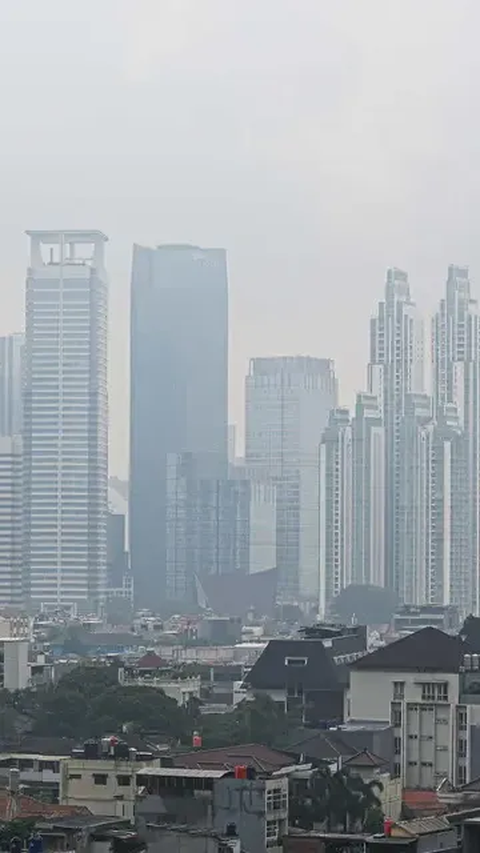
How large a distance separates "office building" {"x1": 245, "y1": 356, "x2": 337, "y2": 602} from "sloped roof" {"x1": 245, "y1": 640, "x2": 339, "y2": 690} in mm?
68391

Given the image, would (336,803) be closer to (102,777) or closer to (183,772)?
(183,772)

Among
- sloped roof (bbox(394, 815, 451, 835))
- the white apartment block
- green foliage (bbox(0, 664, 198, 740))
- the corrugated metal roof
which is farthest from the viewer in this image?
green foliage (bbox(0, 664, 198, 740))

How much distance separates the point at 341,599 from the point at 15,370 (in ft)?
105

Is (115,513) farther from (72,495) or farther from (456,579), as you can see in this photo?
(456,579)

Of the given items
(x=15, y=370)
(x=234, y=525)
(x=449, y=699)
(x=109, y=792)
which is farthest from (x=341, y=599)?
(x=109, y=792)

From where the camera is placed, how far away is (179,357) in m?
105

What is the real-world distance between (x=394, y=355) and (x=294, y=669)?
56132mm

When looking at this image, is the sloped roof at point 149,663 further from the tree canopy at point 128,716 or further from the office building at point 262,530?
the office building at point 262,530

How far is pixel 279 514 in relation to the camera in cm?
10356

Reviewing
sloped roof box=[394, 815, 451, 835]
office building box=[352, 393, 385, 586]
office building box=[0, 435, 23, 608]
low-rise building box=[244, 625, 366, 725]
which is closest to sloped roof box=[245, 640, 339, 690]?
low-rise building box=[244, 625, 366, 725]

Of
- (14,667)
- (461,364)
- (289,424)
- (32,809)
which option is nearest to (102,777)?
(32,809)

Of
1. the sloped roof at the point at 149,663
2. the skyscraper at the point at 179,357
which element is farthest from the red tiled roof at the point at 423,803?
the skyscraper at the point at 179,357

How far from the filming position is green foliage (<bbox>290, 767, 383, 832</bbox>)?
1970 centimetres

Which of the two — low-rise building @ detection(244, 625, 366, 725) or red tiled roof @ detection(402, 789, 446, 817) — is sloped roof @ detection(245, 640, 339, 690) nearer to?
low-rise building @ detection(244, 625, 366, 725)
